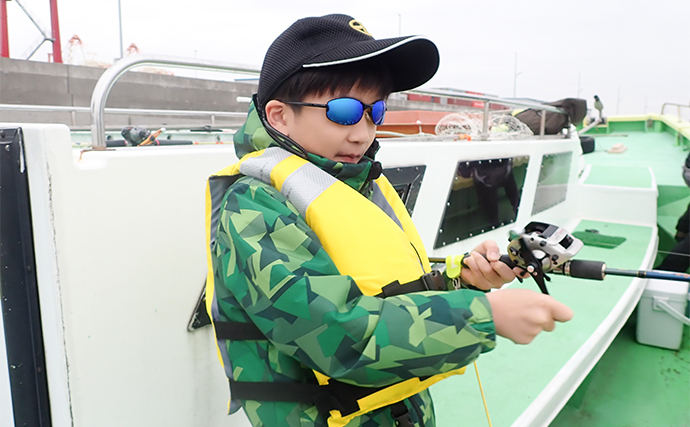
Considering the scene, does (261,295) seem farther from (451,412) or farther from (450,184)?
(450,184)

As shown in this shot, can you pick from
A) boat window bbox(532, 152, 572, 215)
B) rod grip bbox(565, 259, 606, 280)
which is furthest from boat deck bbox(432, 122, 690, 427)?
rod grip bbox(565, 259, 606, 280)

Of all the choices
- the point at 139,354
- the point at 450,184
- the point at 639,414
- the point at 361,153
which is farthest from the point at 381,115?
the point at 639,414

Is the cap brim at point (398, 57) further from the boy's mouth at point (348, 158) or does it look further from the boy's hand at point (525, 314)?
the boy's hand at point (525, 314)

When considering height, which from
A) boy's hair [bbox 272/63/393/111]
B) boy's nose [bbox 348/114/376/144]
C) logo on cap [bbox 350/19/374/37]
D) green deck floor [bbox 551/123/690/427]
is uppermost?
logo on cap [bbox 350/19/374/37]

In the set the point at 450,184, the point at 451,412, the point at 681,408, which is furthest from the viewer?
the point at 681,408

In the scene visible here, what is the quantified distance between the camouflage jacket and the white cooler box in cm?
384

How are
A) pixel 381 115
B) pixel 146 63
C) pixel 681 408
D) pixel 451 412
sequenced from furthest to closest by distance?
pixel 681 408 < pixel 451 412 < pixel 146 63 < pixel 381 115

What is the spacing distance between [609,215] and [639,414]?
134 inches

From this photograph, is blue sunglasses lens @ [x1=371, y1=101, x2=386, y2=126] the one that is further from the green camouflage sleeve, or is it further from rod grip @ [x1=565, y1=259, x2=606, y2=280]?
rod grip @ [x1=565, y1=259, x2=606, y2=280]

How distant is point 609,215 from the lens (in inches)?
237

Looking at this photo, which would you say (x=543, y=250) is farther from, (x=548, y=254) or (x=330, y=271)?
(x=330, y=271)

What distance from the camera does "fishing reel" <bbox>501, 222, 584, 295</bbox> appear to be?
1084 millimetres

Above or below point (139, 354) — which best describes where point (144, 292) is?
above

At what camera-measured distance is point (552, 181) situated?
4836 mm
